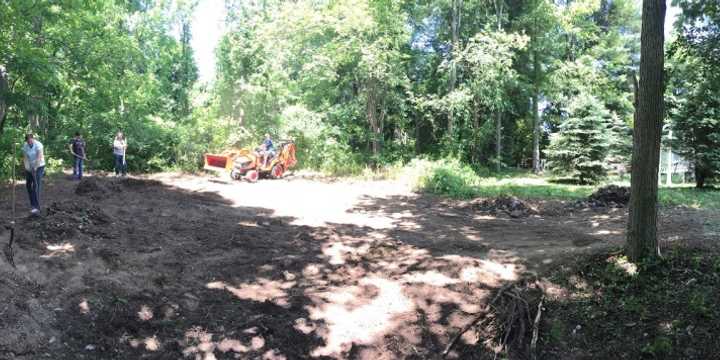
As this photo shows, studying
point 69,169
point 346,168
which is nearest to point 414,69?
point 346,168

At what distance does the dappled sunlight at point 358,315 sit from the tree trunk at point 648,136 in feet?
8.73

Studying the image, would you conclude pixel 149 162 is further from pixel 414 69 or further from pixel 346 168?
pixel 414 69

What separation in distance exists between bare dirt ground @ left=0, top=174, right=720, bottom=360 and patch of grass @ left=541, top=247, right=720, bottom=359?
2.61 ft

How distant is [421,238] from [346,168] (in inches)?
465

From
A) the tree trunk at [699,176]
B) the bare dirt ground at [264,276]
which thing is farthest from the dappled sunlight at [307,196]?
the tree trunk at [699,176]

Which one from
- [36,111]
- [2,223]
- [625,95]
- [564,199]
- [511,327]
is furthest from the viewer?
[625,95]

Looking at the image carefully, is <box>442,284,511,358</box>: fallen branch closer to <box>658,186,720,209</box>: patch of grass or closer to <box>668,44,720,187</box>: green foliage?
<box>658,186,720,209</box>: patch of grass

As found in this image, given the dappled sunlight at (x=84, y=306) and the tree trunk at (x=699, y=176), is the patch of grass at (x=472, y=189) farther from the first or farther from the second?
the dappled sunlight at (x=84, y=306)

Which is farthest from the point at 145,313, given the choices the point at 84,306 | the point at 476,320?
the point at 476,320

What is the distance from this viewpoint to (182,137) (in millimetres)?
21547

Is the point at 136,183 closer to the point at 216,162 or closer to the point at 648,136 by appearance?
the point at 216,162

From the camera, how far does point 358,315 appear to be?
17.2ft

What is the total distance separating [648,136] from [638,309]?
181 centimetres

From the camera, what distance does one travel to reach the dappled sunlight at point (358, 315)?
15.8 ft
